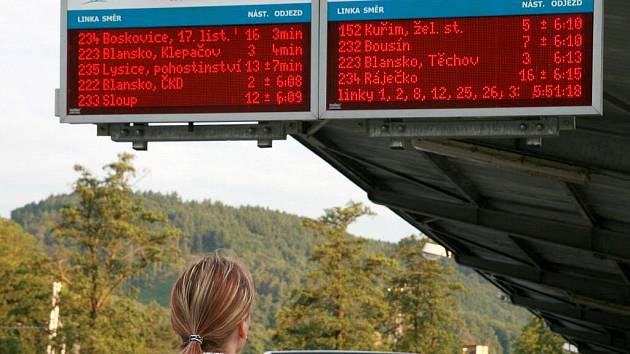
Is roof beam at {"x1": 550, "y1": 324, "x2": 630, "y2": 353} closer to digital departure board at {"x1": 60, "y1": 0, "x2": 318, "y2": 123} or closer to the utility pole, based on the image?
the utility pole

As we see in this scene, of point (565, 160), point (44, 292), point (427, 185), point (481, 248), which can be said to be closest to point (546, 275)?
point (481, 248)

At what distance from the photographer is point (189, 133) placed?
13.4 m

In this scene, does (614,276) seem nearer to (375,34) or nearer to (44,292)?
(375,34)

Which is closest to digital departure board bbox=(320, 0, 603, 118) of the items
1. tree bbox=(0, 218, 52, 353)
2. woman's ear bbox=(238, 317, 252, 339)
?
woman's ear bbox=(238, 317, 252, 339)

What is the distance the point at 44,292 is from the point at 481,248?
121 feet

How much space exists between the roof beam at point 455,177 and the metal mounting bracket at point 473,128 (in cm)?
689

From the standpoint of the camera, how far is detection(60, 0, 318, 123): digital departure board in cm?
1227

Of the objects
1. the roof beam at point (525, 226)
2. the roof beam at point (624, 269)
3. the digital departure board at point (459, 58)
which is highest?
the digital departure board at point (459, 58)

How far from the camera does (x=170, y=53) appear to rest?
12.6 metres

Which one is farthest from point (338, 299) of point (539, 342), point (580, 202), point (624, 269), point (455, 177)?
point (580, 202)

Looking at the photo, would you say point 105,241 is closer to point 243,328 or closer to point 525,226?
point 525,226

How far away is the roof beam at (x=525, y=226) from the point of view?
22.8m

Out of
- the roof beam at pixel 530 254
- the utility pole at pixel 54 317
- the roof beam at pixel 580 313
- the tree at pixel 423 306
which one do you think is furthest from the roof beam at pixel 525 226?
the tree at pixel 423 306

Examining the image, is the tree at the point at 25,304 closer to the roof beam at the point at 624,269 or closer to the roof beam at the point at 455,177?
the roof beam at the point at 624,269
